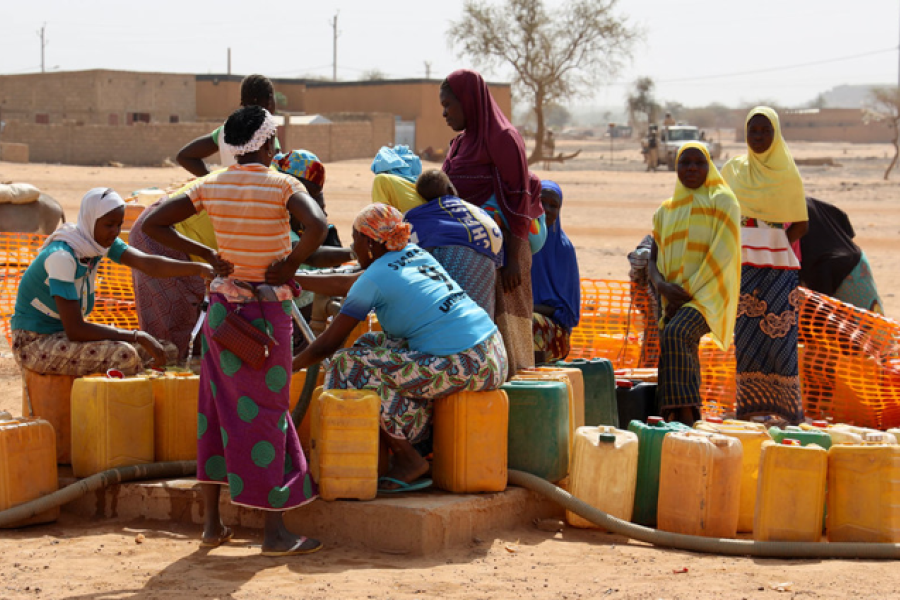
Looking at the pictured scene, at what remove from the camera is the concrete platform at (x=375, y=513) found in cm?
484

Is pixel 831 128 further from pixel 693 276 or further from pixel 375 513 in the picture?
pixel 375 513

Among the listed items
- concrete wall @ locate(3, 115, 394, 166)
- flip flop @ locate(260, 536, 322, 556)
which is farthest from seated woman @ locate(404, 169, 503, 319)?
concrete wall @ locate(3, 115, 394, 166)

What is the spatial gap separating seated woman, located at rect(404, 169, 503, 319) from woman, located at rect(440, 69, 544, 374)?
1.16 ft

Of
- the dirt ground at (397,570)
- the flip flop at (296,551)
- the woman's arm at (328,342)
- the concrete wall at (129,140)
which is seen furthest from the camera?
the concrete wall at (129,140)

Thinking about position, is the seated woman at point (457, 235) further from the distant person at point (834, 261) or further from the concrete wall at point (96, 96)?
the concrete wall at point (96, 96)

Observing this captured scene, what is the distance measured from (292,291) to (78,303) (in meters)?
1.41

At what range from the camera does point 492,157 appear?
6.10 meters

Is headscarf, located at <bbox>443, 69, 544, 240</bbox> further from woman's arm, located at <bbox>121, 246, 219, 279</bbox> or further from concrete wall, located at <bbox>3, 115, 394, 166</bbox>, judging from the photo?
concrete wall, located at <bbox>3, 115, 394, 166</bbox>

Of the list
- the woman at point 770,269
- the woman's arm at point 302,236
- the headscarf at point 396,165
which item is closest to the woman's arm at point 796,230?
the woman at point 770,269

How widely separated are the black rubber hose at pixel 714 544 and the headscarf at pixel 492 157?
1543 mm

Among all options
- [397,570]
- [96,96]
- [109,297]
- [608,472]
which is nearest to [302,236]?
[397,570]

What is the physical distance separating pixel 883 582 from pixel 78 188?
2377cm

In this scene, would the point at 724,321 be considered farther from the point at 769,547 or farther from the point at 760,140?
the point at 769,547

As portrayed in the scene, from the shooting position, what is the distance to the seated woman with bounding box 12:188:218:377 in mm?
5426
